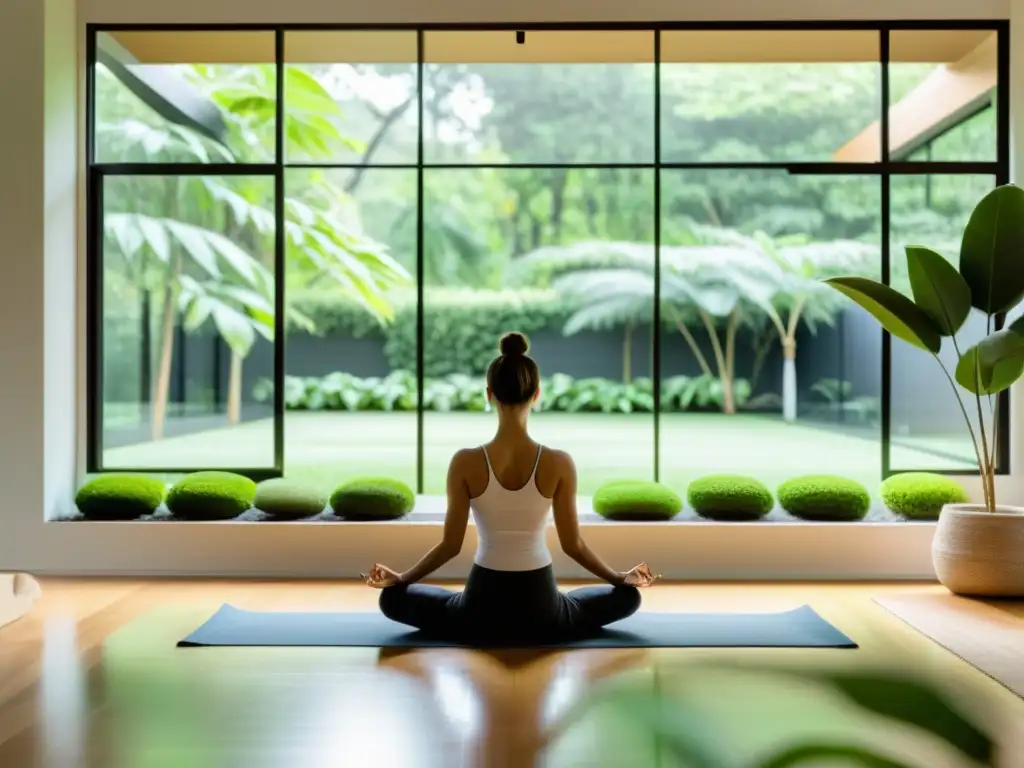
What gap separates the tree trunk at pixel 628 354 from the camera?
730cm

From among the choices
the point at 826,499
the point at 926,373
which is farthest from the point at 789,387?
the point at 826,499

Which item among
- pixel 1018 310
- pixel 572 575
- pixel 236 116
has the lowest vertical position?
pixel 572 575

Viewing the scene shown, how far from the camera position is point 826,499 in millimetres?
5547

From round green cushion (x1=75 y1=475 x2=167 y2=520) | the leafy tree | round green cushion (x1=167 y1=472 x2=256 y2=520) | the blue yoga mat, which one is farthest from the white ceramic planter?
round green cushion (x1=75 y1=475 x2=167 y2=520)

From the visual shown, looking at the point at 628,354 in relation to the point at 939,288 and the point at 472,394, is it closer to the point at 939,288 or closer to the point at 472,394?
the point at 472,394

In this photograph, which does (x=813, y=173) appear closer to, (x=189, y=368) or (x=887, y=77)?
(x=887, y=77)

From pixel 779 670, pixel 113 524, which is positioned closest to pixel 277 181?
pixel 113 524

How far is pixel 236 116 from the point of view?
6.00 metres

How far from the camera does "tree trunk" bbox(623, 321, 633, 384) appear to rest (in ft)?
24.0

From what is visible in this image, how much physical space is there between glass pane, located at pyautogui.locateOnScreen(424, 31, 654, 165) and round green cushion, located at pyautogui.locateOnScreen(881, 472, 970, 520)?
2.73 m

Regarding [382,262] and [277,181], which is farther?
[382,262]

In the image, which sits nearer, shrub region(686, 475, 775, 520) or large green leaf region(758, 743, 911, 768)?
large green leaf region(758, 743, 911, 768)

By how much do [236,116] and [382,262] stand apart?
6.34 feet

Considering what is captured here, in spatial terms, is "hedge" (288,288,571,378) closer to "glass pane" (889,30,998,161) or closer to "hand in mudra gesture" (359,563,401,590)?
"glass pane" (889,30,998,161)
